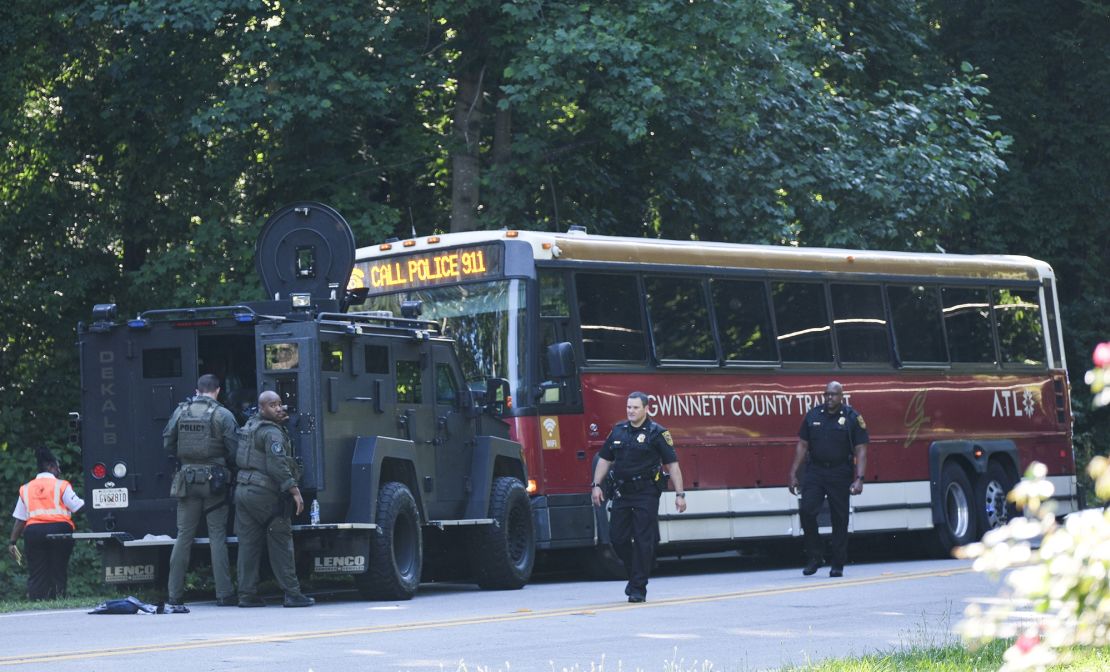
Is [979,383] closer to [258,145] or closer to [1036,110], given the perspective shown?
[258,145]

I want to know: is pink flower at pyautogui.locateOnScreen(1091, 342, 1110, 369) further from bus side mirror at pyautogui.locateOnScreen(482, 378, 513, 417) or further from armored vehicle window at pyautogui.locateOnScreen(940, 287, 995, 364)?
armored vehicle window at pyautogui.locateOnScreen(940, 287, 995, 364)

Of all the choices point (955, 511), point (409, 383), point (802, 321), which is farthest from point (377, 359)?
point (955, 511)

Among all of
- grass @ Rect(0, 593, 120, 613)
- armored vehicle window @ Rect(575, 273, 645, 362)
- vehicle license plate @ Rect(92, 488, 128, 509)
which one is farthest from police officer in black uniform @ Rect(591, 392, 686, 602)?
Result: grass @ Rect(0, 593, 120, 613)

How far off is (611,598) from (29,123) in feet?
47.8

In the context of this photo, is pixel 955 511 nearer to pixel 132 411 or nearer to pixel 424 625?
pixel 132 411

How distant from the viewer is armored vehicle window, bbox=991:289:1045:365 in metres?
23.7

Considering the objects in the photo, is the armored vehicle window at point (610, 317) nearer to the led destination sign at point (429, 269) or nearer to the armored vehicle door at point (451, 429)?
the led destination sign at point (429, 269)

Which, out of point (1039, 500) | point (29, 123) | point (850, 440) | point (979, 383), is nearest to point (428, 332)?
point (850, 440)

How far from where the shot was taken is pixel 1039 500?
3705 millimetres

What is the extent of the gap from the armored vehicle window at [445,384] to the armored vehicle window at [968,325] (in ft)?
26.8

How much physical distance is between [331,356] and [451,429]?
211 centimetres

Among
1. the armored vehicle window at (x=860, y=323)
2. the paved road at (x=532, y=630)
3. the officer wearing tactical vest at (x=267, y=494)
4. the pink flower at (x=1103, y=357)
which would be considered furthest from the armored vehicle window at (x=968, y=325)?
the pink flower at (x=1103, y=357)

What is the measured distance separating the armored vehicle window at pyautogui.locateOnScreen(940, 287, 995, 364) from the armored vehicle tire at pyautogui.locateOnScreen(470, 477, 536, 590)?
25.4ft

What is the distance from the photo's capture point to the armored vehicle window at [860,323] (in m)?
21.3
